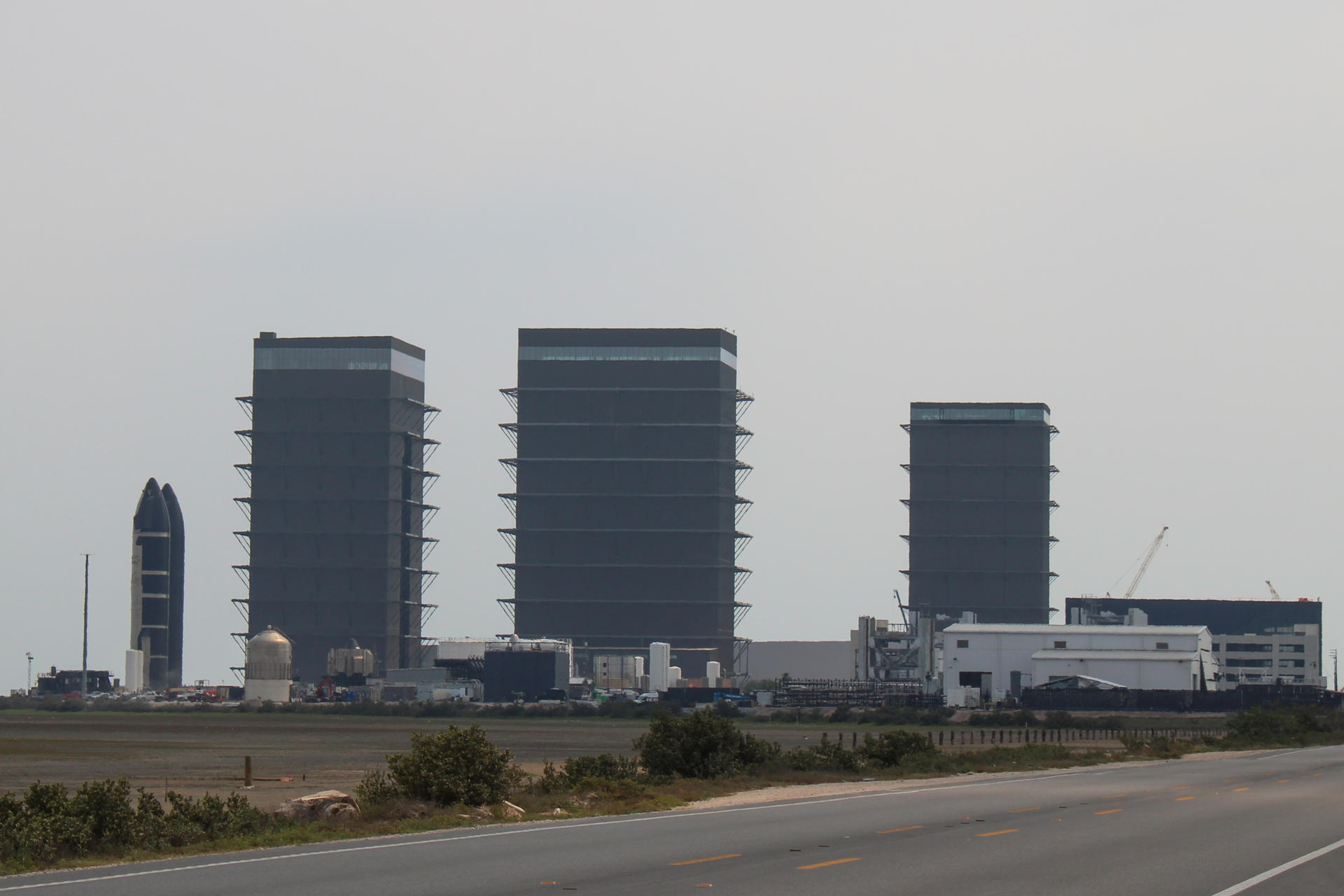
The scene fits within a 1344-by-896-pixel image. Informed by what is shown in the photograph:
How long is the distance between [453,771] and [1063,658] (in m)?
126

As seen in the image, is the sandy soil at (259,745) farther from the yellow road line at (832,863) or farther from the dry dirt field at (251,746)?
the yellow road line at (832,863)

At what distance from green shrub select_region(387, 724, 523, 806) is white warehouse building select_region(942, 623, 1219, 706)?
12112 cm

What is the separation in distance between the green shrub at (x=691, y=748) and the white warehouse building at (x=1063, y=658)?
10928cm

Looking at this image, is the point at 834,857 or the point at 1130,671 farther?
the point at 1130,671

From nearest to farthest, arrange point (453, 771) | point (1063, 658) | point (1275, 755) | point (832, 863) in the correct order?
point (832, 863) → point (453, 771) → point (1275, 755) → point (1063, 658)

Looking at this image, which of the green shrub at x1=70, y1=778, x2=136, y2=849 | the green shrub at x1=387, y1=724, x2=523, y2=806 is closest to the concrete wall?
the green shrub at x1=387, y1=724, x2=523, y2=806

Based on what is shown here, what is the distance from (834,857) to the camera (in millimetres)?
20578

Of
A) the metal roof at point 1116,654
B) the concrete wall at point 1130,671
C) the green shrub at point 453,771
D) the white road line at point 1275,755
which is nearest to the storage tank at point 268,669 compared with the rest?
the metal roof at point 1116,654

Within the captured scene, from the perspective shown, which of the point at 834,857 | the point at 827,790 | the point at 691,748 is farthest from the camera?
the point at 691,748

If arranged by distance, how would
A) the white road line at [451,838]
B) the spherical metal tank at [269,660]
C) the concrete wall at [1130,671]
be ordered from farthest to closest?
the spherical metal tank at [269,660] → the concrete wall at [1130,671] → the white road line at [451,838]

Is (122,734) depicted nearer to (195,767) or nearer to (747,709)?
(195,767)

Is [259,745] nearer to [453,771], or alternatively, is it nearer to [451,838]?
[453,771]

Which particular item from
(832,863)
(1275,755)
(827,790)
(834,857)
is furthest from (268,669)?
(832,863)

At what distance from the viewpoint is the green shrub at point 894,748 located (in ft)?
154
